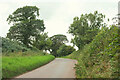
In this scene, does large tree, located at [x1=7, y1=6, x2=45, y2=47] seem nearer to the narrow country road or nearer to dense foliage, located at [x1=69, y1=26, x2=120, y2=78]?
the narrow country road

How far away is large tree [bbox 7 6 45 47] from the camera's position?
3494 centimetres

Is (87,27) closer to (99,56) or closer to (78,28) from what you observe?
(78,28)

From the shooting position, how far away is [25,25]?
35.2 metres

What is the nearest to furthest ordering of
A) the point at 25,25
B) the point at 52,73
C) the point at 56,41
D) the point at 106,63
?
the point at 106,63 < the point at 52,73 < the point at 25,25 < the point at 56,41

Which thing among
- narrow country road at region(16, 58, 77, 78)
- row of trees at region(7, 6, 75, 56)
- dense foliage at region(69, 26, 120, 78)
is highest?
row of trees at region(7, 6, 75, 56)

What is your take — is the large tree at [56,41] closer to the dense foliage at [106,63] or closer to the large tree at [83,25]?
the large tree at [83,25]

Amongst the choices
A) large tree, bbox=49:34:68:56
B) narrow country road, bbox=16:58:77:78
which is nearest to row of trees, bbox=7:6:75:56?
narrow country road, bbox=16:58:77:78

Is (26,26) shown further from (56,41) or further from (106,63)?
(56,41)

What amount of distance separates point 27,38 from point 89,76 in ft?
98.7

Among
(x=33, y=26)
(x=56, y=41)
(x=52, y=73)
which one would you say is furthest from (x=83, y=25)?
(x=56, y=41)

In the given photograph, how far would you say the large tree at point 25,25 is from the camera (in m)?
34.9

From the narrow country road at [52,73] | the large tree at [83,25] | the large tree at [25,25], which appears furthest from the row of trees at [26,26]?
the narrow country road at [52,73]

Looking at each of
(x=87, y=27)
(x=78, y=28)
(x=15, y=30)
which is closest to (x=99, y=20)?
(x=87, y=27)

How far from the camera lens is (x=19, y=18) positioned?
120 feet
